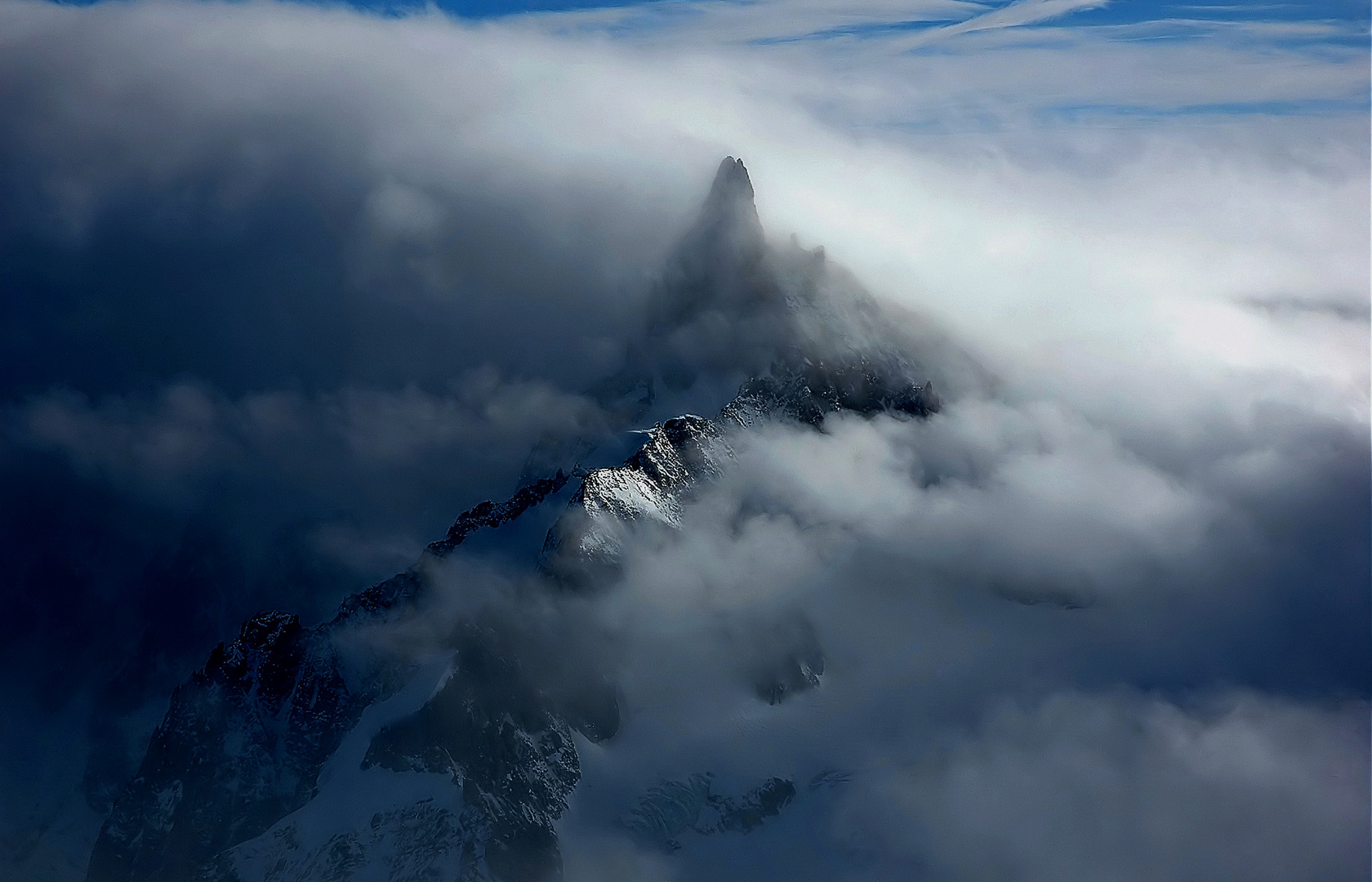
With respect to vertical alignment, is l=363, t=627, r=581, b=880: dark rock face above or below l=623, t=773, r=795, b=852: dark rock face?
above

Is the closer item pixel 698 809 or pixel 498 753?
pixel 498 753

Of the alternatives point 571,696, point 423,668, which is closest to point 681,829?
point 571,696

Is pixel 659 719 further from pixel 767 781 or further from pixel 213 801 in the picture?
pixel 213 801

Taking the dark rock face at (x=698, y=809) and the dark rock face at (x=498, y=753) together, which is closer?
the dark rock face at (x=498, y=753)

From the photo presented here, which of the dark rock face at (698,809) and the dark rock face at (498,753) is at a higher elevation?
the dark rock face at (498,753)

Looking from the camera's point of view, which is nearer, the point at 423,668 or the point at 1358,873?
the point at 1358,873

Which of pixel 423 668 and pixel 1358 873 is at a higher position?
pixel 423 668

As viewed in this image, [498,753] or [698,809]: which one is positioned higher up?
[498,753]

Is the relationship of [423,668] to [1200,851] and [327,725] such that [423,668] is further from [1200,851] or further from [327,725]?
[1200,851]

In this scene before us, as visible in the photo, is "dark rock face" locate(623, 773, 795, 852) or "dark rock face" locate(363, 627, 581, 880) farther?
"dark rock face" locate(623, 773, 795, 852)

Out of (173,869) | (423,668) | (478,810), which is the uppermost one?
(423,668)
